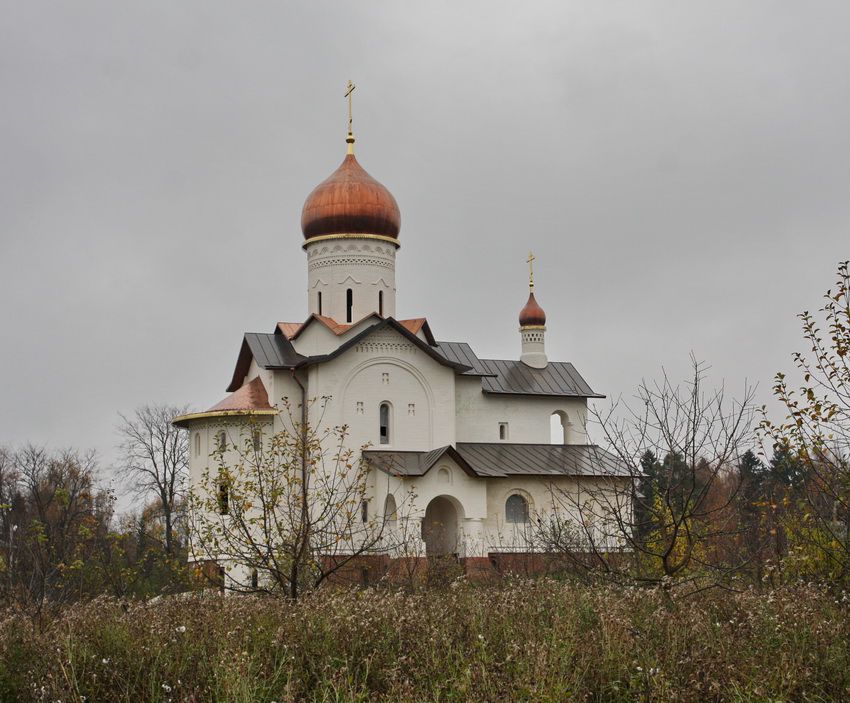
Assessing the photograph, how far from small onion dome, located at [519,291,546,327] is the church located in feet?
7.72

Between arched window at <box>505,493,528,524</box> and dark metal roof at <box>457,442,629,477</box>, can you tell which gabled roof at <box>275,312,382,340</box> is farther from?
arched window at <box>505,493,528,524</box>

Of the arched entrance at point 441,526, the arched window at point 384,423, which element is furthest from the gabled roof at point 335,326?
the arched entrance at point 441,526

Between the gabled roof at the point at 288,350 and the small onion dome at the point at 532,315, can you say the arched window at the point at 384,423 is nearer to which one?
the gabled roof at the point at 288,350

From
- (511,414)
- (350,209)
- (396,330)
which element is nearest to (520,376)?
(511,414)

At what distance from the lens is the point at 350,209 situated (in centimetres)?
3119

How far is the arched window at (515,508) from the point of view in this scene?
2998 cm

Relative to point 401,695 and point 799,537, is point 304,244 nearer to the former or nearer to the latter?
point 799,537

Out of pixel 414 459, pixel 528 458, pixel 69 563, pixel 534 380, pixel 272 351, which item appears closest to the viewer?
pixel 69 563

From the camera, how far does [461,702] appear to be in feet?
20.1

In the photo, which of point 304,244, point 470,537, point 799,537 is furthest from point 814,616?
point 304,244

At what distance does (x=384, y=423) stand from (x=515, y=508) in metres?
4.41

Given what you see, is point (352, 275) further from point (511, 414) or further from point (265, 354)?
point (511, 414)

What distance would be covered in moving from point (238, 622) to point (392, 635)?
3.66 ft

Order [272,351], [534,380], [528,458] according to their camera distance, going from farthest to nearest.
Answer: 1. [534,380]
2. [528,458]
3. [272,351]
